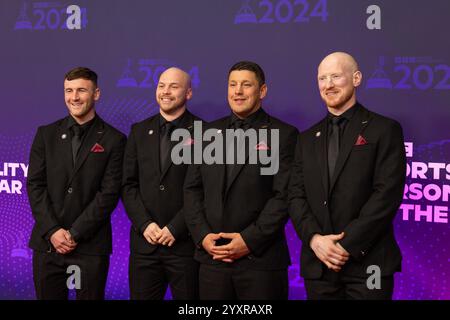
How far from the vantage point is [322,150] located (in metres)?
3.81

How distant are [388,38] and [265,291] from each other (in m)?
2.02

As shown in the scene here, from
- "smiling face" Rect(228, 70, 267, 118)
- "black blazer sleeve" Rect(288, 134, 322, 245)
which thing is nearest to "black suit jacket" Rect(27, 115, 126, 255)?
"smiling face" Rect(228, 70, 267, 118)

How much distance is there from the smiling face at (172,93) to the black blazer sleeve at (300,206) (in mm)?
883

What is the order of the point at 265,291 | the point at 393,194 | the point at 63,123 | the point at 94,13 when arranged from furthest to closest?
the point at 94,13
the point at 63,123
the point at 265,291
the point at 393,194

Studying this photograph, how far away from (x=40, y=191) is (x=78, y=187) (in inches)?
10.7

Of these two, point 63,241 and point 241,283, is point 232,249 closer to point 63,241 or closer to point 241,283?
point 241,283

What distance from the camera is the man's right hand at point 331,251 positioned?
364cm

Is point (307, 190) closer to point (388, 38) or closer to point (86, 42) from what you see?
point (388, 38)

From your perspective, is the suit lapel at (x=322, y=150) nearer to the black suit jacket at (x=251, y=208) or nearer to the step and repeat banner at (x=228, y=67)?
the black suit jacket at (x=251, y=208)

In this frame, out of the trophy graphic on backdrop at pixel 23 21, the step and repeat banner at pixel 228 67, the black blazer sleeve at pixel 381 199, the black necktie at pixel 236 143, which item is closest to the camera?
the black blazer sleeve at pixel 381 199

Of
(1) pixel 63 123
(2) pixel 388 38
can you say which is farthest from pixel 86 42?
(2) pixel 388 38

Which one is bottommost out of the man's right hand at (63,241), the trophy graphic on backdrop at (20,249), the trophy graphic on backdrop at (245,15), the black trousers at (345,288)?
the trophy graphic on backdrop at (20,249)

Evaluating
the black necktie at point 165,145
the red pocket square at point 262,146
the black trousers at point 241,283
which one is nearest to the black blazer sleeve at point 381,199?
the black trousers at point 241,283

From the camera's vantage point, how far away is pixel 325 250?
367cm
